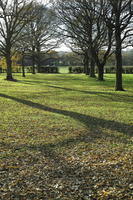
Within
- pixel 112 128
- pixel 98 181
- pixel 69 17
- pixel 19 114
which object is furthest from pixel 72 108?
pixel 69 17

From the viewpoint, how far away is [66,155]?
6.27m

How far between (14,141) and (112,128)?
339cm

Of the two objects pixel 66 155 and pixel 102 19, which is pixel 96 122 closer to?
pixel 66 155

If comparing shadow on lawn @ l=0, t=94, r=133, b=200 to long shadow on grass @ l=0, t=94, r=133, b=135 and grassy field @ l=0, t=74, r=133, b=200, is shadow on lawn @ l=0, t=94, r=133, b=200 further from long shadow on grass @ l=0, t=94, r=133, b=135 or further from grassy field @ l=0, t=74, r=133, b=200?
long shadow on grass @ l=0, t=94, r=133, b=135

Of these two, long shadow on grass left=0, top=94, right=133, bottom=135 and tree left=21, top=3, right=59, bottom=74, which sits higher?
tree left=21, top=3, right=59, bottom=74

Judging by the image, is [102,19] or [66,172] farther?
[102,19]

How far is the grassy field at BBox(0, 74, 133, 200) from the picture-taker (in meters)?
4.59

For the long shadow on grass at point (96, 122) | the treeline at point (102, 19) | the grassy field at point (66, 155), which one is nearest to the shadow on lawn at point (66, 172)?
the grassy field at point (66, 155)

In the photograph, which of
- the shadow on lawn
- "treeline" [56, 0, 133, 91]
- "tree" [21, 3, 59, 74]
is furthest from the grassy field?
"tree" [21, 3, 59, 74]

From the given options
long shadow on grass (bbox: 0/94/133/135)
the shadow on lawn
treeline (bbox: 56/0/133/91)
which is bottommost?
the shadow on lawn

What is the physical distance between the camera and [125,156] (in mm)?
6188

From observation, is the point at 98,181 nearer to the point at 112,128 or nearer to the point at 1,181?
the point at 1,181

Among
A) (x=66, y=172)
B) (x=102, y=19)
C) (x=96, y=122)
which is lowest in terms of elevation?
(x=66, y=172)

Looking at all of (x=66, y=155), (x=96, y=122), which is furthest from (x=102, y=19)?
(x=66, y=155)
